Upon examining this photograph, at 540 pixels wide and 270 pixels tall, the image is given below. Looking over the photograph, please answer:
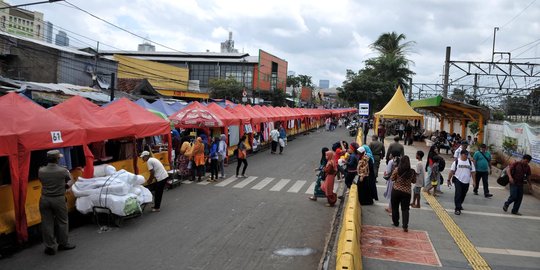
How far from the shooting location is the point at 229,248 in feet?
25.3

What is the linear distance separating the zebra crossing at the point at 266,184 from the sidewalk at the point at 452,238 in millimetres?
3036

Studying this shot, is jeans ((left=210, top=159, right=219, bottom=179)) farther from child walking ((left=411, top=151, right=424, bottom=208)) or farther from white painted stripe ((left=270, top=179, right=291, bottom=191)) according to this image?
child walking ((left=411, top=151, right=424, bottom=208))

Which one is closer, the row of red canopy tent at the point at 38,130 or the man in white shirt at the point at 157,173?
the row of red canopy tent at the point at 38,130

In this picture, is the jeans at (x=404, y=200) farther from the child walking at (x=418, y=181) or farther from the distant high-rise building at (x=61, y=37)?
the distant high-rise building at (x=61, y=37)

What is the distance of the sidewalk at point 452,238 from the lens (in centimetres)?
730

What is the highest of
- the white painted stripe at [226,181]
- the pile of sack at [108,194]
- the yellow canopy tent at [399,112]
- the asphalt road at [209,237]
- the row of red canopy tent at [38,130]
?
the yellow canopy tent at [399,112]

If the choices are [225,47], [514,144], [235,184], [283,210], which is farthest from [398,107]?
[225,47]

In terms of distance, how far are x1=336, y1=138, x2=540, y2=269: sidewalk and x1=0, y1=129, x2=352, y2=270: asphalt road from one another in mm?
1044

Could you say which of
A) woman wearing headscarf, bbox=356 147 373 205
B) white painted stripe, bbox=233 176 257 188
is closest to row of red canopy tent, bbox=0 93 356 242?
white painted stripe, bbox=233 176 257 188

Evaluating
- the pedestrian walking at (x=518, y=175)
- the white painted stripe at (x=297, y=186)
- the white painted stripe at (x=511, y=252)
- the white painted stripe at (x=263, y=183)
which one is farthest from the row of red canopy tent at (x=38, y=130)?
the pedestrian walking at (x=518, y=175)

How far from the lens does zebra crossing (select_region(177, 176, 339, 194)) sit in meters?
14.0

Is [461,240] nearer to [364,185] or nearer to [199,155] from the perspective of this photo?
[364,185]

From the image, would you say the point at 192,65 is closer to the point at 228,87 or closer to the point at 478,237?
the point at 228,87

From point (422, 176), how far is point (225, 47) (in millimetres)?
95093
